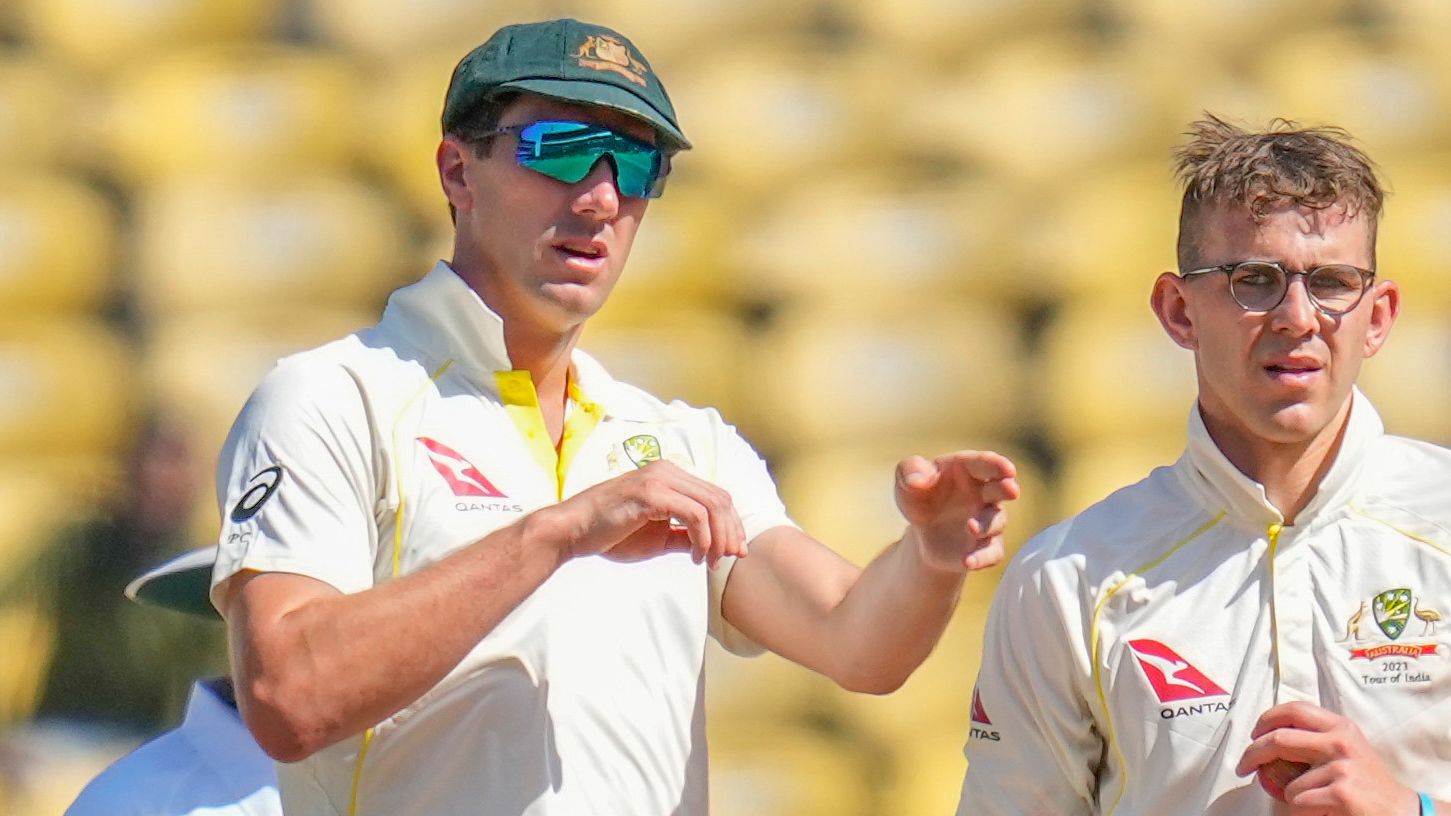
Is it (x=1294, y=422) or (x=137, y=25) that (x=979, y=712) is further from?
(x=137, y=25)

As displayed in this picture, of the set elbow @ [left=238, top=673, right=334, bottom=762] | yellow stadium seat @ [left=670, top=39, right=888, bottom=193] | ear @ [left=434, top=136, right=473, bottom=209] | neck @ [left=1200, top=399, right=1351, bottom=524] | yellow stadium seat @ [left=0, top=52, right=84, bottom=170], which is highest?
yellow stadium seat @ [left=670, top=39, right=888, bottom=193]

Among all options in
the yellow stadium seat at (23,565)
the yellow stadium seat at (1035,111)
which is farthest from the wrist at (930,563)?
the yellow stadium seat at (23,565)

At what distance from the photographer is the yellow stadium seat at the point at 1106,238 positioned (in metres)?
2.92

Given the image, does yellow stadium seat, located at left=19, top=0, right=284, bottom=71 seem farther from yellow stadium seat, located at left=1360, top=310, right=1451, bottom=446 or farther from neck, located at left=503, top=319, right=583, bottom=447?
yellow stadium seat, located at left=1360, top=310, right=1451, bottom=446

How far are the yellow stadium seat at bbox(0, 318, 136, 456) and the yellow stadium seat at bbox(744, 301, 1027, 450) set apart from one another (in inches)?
36.5

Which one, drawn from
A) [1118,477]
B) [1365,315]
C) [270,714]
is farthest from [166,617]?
[1365,315]

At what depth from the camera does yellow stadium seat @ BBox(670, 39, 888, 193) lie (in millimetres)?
2959

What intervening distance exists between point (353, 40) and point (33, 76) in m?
0.48

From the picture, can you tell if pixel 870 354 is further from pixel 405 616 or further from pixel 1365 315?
pixel 405 616

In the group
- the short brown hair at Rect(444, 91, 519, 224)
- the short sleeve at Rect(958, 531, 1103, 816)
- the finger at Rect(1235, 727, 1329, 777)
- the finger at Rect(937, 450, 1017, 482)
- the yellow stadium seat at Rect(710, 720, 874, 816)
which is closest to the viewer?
the finger at Rect(1235, 727, 1329, 777)

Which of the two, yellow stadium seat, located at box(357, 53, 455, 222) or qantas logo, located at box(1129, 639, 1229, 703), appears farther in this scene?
yellow stadium seat, located at box(357, 53, 455, 222)

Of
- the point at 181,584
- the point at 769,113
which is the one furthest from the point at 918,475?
the point at 769,113

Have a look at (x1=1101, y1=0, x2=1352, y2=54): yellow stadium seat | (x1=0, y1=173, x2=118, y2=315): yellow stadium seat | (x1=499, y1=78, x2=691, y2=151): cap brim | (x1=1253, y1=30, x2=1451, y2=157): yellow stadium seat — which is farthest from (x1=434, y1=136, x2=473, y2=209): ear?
(x1=1253, y1=30, x2=1451, y2=157): yellow stadium seat

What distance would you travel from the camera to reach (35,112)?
2918mm
